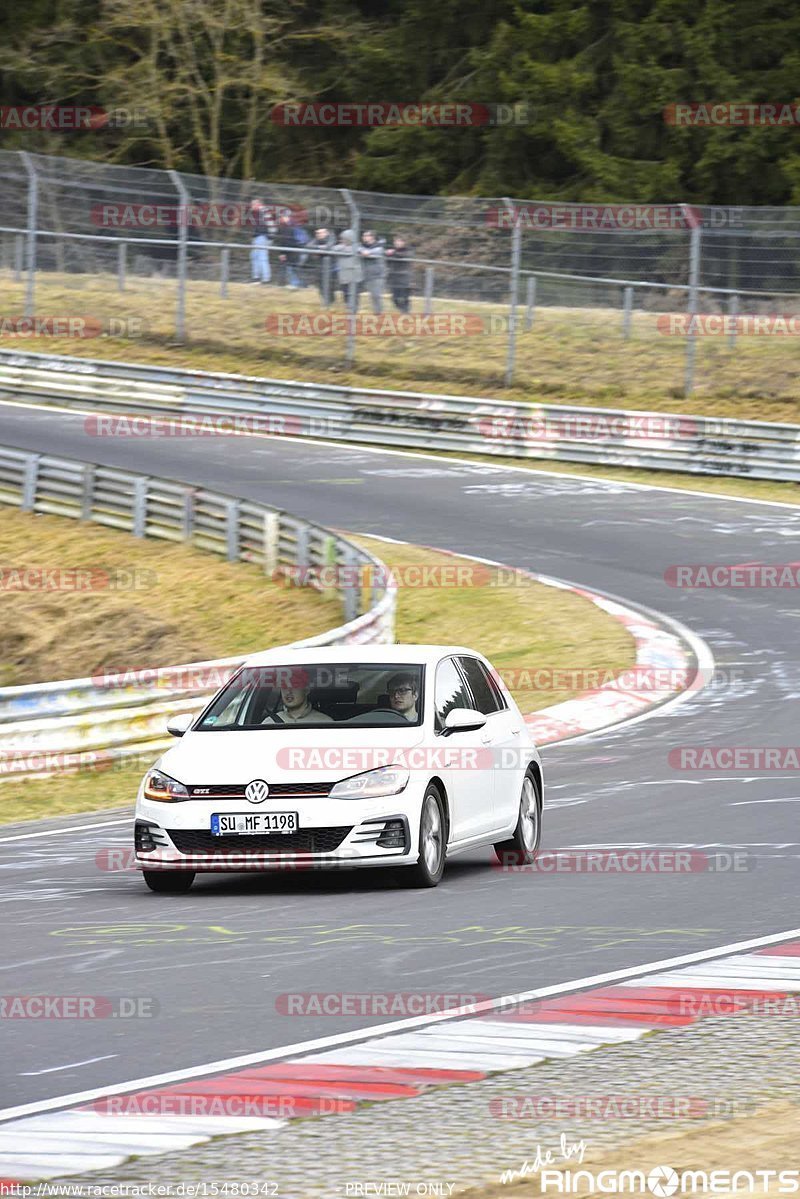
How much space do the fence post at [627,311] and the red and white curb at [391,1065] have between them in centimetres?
2596

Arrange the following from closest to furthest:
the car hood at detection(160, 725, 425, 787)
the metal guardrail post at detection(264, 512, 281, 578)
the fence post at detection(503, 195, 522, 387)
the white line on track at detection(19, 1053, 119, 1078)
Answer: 1. the white line on track at detection(19, 1053, 119, 1078)
2. the car hood at detection(160, 725, 425, 787)
3. the metal guardrail post at detection(264, 512, 281, 578)
4. the fence post at detection(503, 195, 522, 387)

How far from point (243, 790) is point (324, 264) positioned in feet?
85.2

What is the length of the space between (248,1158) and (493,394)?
100 feet

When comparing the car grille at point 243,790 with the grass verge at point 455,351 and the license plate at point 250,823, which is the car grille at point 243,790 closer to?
the license plate at point 250,823

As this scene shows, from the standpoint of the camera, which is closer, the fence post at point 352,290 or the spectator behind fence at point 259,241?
the fence post at point 352,290

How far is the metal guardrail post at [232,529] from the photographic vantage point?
26016 mm

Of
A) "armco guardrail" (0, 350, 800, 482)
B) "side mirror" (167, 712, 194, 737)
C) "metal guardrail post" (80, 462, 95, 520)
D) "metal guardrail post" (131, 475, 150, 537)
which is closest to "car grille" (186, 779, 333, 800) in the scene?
"side mirror" (167, 712, 194, 737)

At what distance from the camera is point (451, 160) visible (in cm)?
5650

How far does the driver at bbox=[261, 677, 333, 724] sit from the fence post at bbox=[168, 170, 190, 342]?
83.7 feet

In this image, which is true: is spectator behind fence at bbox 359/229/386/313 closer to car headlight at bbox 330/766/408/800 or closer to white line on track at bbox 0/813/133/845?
white line on track at bbox 0/813/133/845

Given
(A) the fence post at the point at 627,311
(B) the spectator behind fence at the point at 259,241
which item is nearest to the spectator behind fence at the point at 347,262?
(B) the spectator behind fence at the point at 259,241

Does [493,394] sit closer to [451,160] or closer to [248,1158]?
[451,160]

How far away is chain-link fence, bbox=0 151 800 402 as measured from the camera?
32969 mm

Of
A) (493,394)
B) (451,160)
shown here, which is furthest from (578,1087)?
(451,160)
